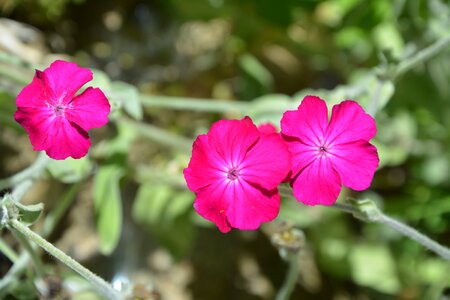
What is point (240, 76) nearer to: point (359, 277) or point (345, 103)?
point (359, 277)

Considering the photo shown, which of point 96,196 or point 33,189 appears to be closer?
point 96,196

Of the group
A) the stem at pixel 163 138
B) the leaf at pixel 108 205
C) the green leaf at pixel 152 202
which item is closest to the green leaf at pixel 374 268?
the green leaf at pixel 152 202

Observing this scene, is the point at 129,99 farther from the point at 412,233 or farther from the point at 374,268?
the point at 374,268

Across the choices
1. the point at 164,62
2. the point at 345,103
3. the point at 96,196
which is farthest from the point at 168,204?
the point at 345,103

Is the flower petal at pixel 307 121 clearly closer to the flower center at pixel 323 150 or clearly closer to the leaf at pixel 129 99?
the flower center at pixel 323 150

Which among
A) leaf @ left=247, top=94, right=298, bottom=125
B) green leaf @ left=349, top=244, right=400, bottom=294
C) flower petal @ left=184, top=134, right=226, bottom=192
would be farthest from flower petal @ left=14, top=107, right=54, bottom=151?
green leaf @ left=349, top=244, right=400, bottom=294

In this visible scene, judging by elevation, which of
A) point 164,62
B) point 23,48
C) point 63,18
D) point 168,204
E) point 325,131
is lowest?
point 325,131

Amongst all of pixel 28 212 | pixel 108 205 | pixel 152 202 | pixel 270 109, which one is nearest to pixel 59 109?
pixel 28 212
